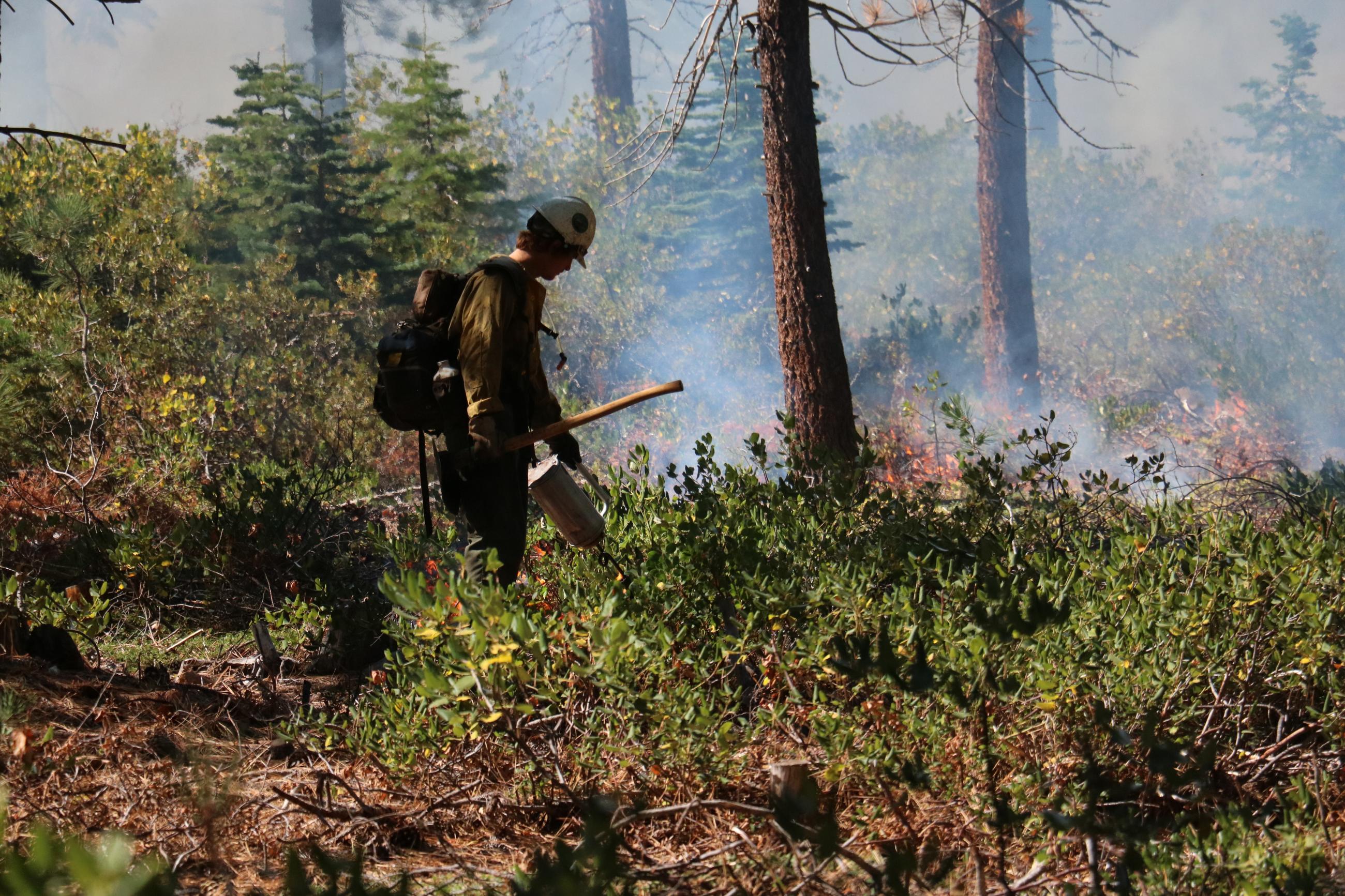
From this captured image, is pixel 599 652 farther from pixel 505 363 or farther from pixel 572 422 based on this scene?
pixel 505 363

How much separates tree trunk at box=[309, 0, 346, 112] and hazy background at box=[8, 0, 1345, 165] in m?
1.20

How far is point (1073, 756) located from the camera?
3.11 metres

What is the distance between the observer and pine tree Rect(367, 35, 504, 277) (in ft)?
45.1

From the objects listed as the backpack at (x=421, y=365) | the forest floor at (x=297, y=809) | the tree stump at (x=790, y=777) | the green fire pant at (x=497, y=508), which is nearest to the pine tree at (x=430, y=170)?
the backpack at (x=421, y=365)

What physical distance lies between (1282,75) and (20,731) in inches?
1160

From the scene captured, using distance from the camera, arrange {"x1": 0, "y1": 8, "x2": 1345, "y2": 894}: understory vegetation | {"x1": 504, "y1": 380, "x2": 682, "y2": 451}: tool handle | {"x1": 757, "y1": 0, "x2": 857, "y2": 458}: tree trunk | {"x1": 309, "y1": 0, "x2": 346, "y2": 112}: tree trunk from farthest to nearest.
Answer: {"x1": 309, "y1": 0, "x2": 346, "y2": 112}: tree trunk, {"x1": 757, "y1": 0, "x2": 857, "y2": 458}: tree trunk, {"x1": 504, "y1": 380, "x2": 682, "y2": 451}: tool handle, {"x1": 0, "y1": 8, "x2": 1345, "y2": 894}: understory vegetation

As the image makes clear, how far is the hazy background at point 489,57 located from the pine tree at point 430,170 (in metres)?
13.3

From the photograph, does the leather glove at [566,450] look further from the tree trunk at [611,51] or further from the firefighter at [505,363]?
the tree trunk at [611,51]

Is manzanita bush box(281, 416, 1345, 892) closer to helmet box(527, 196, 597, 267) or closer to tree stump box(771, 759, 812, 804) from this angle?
tree stump box(771, 759, 812, 804)

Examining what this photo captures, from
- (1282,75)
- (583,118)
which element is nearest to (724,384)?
(583,118)

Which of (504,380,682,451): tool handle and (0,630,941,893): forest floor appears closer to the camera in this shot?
(0,630,941,893): forest floor

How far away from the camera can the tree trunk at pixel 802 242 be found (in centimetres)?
614

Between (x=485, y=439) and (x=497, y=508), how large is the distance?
0.32 metres

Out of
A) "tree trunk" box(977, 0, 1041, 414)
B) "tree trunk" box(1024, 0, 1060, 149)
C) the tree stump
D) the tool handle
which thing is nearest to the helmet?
the tool handle
